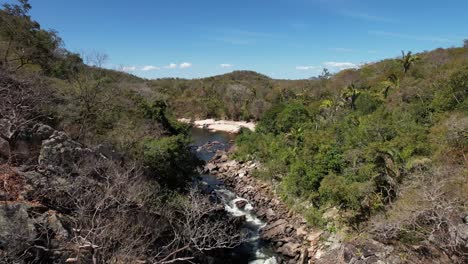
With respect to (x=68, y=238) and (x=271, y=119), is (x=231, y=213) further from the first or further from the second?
(x=271, y=119)

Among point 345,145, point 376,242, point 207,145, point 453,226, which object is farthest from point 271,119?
point 453,226

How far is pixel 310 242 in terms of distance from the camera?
1855cm

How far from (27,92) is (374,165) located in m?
20.0

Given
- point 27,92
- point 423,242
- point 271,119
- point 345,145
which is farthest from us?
point 271,119

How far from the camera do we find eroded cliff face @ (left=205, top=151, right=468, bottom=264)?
13445mm

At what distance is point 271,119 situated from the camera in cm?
3928

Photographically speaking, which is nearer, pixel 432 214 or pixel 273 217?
pixel 432 214

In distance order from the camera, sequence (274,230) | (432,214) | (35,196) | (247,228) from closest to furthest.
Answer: (35,196) → (432,214) → (274,230) → (247,228)

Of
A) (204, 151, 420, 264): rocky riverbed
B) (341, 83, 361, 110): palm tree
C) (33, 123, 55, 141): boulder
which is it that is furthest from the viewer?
(341, 83, 361, 110): palm tree

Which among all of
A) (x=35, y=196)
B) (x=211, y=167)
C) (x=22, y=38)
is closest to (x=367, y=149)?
(x=35, y=196)

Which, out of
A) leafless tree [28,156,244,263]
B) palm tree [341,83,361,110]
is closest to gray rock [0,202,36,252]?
leafless tree [28,156,244,263]

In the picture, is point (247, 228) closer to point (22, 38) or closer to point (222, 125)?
point (22, 38)

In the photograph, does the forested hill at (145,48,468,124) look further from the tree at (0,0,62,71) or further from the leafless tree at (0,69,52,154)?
the leafless tree at (0,69,52,154)

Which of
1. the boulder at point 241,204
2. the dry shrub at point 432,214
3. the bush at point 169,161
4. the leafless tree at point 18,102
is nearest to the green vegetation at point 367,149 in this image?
the dry shrub at point 432,214
